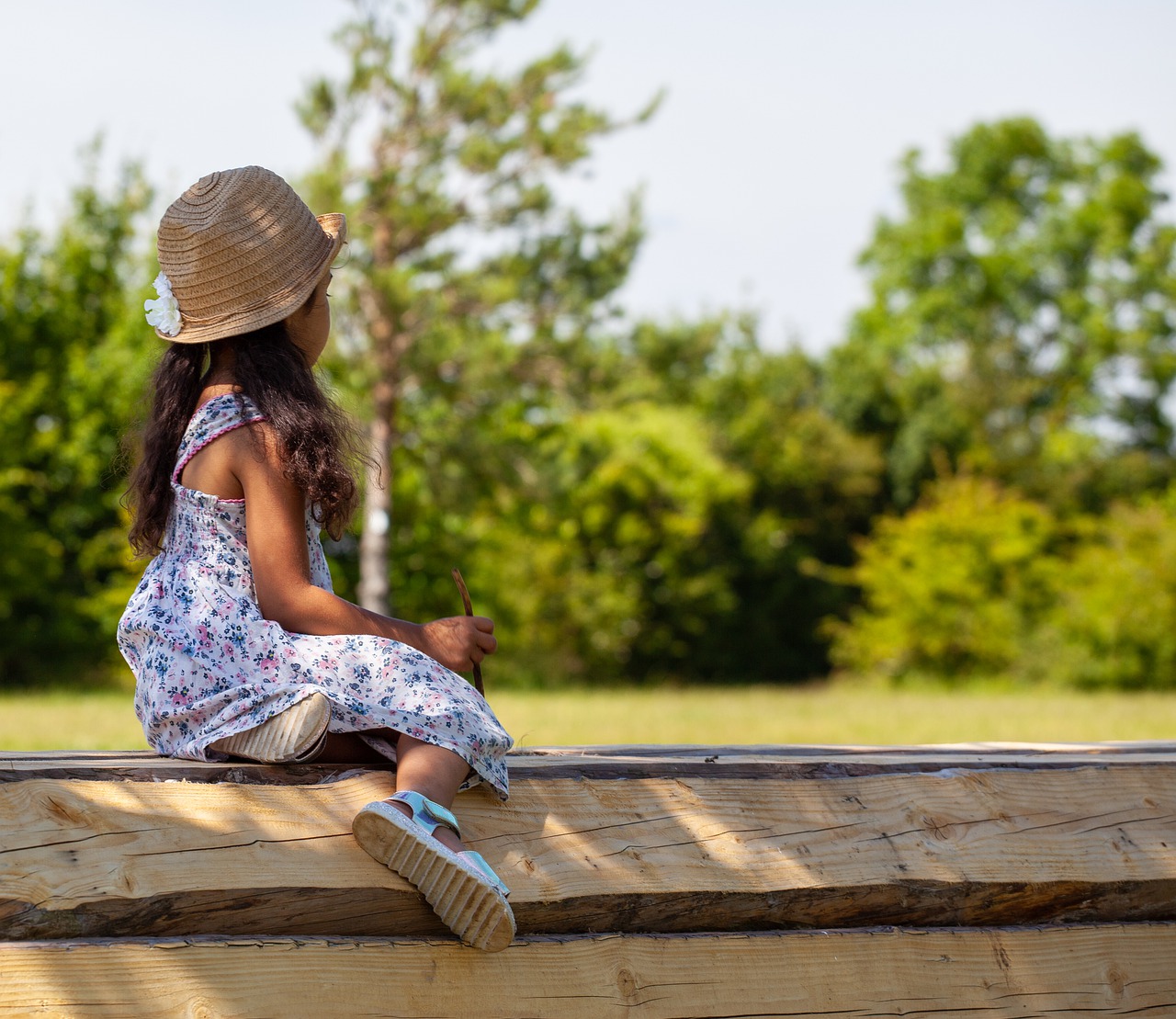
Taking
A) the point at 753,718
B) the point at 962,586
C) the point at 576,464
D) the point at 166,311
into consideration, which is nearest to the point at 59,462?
the point at 576,464

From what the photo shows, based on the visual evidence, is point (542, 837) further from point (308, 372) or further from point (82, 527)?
point (82, 527)

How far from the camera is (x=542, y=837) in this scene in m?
2.65

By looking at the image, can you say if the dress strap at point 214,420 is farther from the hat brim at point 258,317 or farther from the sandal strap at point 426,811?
the sandal strap at point 426,811

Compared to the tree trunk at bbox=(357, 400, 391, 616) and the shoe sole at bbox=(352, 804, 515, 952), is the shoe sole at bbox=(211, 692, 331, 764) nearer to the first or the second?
the shoe sole at bbox=(352, 804, 515, 952)

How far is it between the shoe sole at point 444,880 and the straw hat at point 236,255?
1.13 m

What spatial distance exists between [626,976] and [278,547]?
1109mm

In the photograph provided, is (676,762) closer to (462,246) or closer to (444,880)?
(444,880)

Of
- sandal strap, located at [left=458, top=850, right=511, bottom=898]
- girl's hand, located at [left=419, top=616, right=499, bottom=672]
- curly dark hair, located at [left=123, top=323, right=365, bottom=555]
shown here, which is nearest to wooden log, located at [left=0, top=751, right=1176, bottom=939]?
sandal strap, located at [left=458, top=850, right=511, bottom=898]

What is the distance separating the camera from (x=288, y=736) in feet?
8.40

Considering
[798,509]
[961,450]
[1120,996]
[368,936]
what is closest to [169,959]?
[368,936]

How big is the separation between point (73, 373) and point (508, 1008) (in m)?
17.3

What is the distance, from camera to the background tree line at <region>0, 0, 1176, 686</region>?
17.5 metres

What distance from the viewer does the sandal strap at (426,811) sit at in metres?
2.43

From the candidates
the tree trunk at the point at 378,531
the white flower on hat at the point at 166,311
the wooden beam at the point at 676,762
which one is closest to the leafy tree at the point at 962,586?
the tree trunk at the point at 378,531
